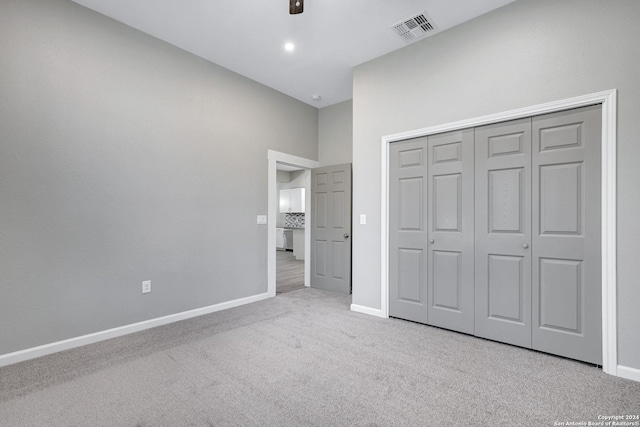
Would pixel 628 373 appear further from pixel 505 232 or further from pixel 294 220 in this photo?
pixel 294 220

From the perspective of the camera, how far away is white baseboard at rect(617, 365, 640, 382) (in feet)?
6.77

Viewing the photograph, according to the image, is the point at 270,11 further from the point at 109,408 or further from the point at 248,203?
the point at 109,408

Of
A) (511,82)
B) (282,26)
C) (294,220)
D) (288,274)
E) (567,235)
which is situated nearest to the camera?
(567,235)

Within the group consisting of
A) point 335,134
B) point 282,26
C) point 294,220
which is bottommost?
point 294,220

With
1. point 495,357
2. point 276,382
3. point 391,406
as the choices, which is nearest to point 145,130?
point 276,382

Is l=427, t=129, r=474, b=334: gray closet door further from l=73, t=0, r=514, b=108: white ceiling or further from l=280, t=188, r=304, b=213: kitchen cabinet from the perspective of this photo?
l=280, t=188, r=304, b=213: kitchen cabinet

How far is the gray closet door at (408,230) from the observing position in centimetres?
316

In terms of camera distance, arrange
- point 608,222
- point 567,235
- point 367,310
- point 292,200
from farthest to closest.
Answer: point 292,200 → point 367,310 → point 567,235 → point 608,222

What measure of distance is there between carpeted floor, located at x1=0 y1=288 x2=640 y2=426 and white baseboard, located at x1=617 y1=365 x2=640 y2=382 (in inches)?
2.1

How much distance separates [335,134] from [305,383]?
3.76 metres

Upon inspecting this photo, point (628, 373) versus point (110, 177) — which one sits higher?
point (110, 177)

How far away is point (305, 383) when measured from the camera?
2016 mm

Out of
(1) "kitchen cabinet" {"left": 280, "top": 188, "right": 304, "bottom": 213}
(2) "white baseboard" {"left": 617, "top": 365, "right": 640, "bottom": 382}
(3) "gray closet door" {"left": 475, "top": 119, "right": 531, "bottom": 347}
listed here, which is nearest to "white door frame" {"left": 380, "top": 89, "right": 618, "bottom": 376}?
(2) "white baseboard" {"left": 617, "top": 365, "right": 640, "bottom": 382}

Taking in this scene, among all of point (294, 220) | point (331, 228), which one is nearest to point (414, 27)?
point (331, 228)
